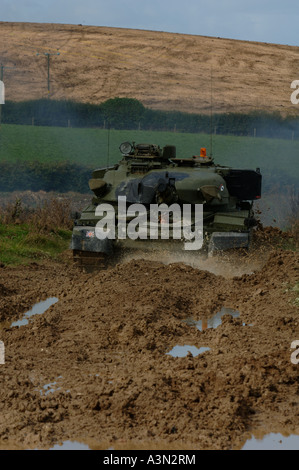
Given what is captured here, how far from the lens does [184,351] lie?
8656 millimetres

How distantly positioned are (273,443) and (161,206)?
8.92 meters

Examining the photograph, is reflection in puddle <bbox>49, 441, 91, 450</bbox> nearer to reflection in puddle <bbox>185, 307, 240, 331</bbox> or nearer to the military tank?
reflection in puddle <bbox>185, 307, 240, 331</bbox>

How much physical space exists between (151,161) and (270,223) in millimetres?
9954

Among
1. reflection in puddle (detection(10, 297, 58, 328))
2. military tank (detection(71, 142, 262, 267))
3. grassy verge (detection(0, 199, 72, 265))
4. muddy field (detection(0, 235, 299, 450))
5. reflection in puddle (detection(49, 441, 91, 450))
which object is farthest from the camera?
grassy verge (detection(0, 199, 72, 265))

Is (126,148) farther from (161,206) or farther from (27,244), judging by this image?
(27,244)

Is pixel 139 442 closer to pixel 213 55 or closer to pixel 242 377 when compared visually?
pixel 242 377

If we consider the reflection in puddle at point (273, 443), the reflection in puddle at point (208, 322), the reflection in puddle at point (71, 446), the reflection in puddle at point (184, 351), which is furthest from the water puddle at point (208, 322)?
the reflection in puddle at point (71, 446)

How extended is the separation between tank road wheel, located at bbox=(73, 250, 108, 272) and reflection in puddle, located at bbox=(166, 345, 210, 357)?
5.58 meters

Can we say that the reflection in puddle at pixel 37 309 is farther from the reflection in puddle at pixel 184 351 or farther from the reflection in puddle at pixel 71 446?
the reflection in puddle at pixel 71 446

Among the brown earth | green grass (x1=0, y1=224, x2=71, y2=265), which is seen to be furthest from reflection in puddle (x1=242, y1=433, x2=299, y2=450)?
the brown earth

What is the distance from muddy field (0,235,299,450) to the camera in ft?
20.5

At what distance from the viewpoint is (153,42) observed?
34312 mm

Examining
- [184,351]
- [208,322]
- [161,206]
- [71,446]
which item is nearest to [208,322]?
[208,322]

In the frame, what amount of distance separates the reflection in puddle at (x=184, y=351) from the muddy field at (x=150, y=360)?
0.05 m
